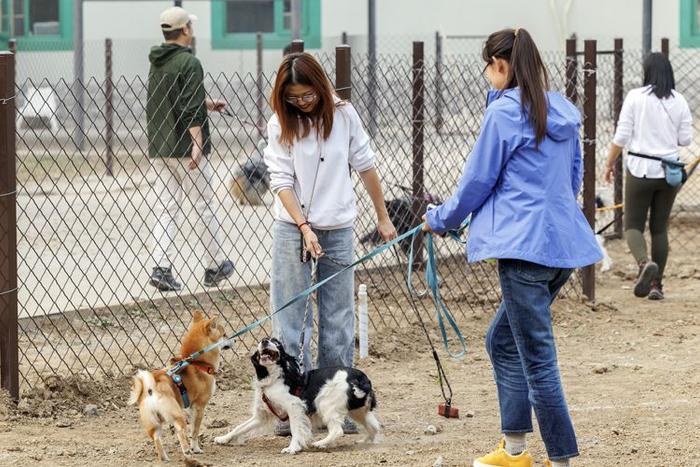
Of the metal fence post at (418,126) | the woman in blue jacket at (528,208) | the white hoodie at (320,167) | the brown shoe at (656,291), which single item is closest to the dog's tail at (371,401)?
the white hoodie at (320,167)

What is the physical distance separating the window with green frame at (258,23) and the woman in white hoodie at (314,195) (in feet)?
54.8

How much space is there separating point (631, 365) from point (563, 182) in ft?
9.26

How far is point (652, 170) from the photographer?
8688 millimetres

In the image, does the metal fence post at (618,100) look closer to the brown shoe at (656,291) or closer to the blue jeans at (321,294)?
the brown shoe at (656,291)

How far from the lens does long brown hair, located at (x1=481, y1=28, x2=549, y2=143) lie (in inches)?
177

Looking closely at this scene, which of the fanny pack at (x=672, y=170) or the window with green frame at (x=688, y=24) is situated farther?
the window with green frame at (x=688, y=24)

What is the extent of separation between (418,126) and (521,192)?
4138 mm

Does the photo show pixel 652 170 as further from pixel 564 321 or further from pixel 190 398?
pixel 190 398

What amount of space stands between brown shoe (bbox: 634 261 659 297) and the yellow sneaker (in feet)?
13.2

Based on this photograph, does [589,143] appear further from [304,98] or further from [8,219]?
[8,219]

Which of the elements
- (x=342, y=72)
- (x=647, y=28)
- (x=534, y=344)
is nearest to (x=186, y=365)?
(x=534, y=344)

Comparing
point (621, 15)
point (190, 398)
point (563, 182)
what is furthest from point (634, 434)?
point (621, 15)

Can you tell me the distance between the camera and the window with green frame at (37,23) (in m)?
22.2

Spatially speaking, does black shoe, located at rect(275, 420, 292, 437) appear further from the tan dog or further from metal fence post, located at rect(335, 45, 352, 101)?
metal fence post, located at rect(335, 45, 352, 101)
